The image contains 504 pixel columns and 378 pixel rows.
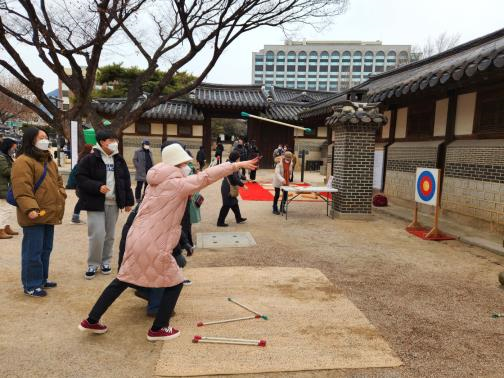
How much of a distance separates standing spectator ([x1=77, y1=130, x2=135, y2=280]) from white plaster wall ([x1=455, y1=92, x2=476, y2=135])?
6.97 metres

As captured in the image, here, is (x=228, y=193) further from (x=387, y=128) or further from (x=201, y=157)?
(x=201, y=157)

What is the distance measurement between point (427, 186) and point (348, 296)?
4.05 meters

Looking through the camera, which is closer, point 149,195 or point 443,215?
point 149,195

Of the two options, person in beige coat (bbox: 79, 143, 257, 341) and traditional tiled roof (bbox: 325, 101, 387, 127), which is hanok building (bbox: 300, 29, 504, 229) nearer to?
traditional tiled roof (bbox: 325, 101, 387, 127)

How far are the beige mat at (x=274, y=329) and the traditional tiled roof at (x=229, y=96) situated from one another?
56.0ft

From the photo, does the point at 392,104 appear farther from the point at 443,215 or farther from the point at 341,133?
the point at 443,215

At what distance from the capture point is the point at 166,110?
834 inches

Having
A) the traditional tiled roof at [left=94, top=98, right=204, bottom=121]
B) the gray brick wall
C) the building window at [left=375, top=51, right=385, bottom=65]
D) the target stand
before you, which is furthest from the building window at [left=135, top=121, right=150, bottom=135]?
the building window at [left=375, top=51, right=385, bottom=65]

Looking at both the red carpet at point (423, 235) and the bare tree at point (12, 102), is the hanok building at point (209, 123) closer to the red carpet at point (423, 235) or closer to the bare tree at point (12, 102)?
the red carpet at point (423, 235)

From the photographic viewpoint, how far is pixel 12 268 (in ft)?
15.9

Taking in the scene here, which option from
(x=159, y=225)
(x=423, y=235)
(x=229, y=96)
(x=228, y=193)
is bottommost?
(x=423, y=235)

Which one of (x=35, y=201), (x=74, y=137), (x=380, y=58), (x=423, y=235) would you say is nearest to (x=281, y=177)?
(x=423, y=235)

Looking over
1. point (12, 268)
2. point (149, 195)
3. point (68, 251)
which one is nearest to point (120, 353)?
point (149, 195)

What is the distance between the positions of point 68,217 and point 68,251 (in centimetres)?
301
